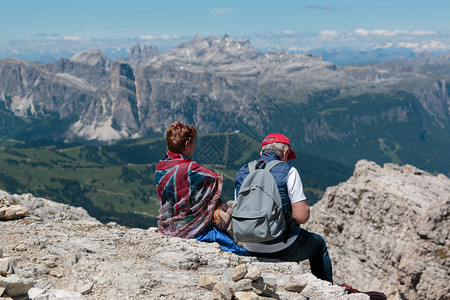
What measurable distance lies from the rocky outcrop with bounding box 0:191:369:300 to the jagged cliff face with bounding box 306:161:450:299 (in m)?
20.9

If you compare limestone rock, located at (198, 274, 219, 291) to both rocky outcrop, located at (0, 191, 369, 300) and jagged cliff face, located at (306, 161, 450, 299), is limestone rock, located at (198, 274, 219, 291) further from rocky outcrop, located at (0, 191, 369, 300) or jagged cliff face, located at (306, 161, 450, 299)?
jagged cliff face, located at (306, 161, 450, 299)

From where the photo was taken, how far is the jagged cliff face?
1152 inches

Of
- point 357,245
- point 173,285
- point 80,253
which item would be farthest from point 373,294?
point 357,245

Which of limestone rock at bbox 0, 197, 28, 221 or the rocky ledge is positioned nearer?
the rocky ledge

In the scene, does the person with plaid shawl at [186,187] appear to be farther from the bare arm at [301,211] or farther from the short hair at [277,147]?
the bare arm at [301,211]

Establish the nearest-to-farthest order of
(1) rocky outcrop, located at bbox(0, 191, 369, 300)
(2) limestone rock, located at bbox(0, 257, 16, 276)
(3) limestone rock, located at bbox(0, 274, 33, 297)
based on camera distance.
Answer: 1. (3) limestone rock, located at bbox(0, 274, 33, 297)
2. (2) limestone rock, located at bbox(0, 257, 16, 276)
3. (1) rocky outcrop, located at bbox(0, 191, 369, 300)

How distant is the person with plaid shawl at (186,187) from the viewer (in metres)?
13.8

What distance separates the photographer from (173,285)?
10914 millimetres

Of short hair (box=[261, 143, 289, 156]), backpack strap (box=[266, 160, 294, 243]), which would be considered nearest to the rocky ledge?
backpack strap (box=[266, 160, 294, 243])

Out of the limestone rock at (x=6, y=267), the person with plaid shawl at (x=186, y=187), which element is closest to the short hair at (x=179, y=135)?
the person with plaid shawl at (x=186, y=187)

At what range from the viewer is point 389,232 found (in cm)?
3475

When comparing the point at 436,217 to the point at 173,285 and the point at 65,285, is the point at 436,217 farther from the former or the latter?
the point at 65,285

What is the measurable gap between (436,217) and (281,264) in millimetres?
22167

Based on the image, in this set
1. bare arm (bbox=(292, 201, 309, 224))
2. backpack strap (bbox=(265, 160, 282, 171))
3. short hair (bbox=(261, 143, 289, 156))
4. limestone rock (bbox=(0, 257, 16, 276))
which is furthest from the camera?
short hair (bbox=(261, 143, 289, 156))
